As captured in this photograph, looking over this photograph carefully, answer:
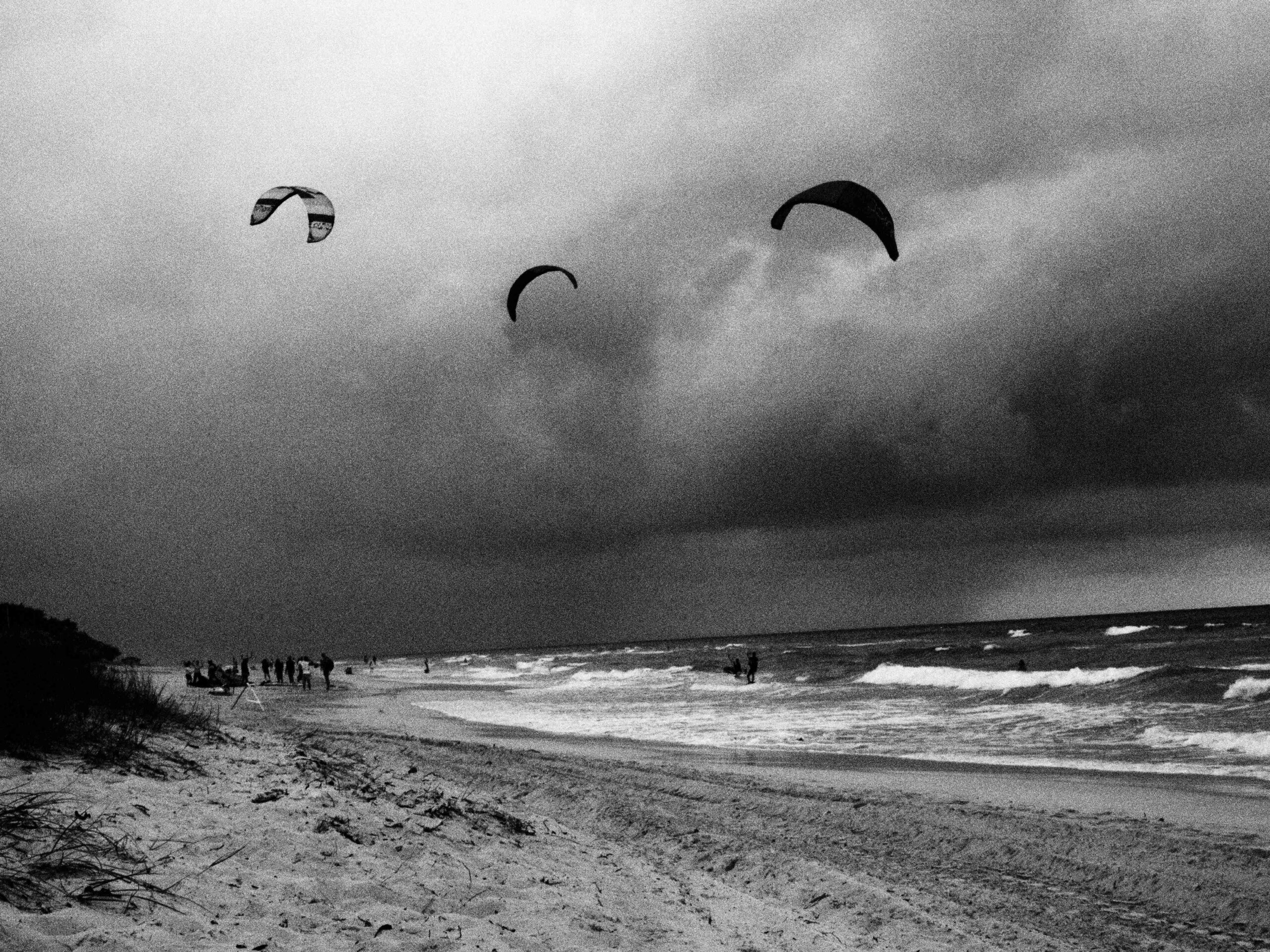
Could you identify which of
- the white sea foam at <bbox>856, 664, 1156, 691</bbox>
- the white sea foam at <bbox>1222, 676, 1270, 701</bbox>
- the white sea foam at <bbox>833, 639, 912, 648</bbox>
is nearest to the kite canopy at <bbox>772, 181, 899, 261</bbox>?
the white sea foam at <bbox>1222, 676, 1270, 701</bbox>

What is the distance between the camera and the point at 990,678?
32688 millimetres

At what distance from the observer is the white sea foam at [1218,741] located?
13117mm

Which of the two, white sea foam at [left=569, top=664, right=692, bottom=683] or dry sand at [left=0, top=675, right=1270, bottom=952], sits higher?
dry sand at [left=0, top=675, right=1270, bottom=952]

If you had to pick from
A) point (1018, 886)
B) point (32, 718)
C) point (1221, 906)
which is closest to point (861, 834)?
point (1018, 886)

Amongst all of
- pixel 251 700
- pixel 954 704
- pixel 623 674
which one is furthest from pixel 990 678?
pixel 251 700

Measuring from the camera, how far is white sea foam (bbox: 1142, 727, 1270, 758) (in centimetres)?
1312

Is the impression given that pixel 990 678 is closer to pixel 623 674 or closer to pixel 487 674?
pixel 623 674

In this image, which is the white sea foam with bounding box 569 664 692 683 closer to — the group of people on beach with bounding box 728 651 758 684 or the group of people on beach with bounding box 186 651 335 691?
the group of people on beach with bounding box 728 651 758 684

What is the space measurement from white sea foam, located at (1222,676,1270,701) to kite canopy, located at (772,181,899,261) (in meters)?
15.2

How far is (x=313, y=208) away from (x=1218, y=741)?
16.7 meters

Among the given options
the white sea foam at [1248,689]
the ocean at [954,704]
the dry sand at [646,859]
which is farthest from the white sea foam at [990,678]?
the dry sand at [646,859]

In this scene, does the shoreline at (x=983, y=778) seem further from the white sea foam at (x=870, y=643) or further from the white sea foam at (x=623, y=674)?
the white sea foam at (x=870, y=643)

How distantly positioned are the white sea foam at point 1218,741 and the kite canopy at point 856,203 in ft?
30.0

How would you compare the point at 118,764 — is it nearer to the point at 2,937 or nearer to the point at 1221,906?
the point at 2,937
